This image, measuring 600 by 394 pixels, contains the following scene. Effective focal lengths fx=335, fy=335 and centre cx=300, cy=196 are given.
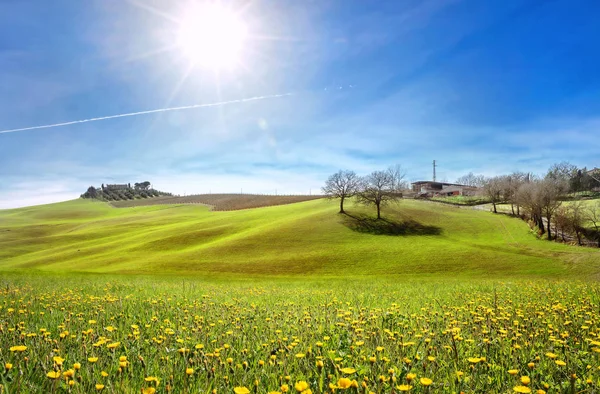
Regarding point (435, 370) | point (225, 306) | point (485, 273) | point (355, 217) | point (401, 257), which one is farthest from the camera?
point (355, 217)

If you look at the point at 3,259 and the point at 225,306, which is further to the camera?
the point at 3,259

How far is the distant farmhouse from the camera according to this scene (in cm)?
15069

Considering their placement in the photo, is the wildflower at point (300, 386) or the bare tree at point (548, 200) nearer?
the wildflower at point (300, 386)

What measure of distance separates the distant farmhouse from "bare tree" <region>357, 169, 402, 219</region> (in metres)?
76.6

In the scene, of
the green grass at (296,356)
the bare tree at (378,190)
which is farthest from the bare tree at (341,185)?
the green grass at (296,356)

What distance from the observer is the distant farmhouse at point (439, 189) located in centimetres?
15069

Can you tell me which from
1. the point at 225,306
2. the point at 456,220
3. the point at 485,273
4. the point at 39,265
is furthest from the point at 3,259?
the point at 456,220

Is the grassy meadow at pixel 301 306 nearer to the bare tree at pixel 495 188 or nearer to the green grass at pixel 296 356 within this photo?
the green grass at pixel 296 356

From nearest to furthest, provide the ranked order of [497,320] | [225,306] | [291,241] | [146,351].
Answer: [146,351], [497,320], [225,306], [291,241]

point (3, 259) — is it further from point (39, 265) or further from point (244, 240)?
point (244, 240)

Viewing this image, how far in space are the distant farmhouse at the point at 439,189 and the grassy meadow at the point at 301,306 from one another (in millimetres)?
69668

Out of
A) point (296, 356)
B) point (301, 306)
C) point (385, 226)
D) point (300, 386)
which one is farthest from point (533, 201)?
point (300, 386)

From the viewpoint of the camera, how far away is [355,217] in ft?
243

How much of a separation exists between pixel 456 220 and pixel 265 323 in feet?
252
